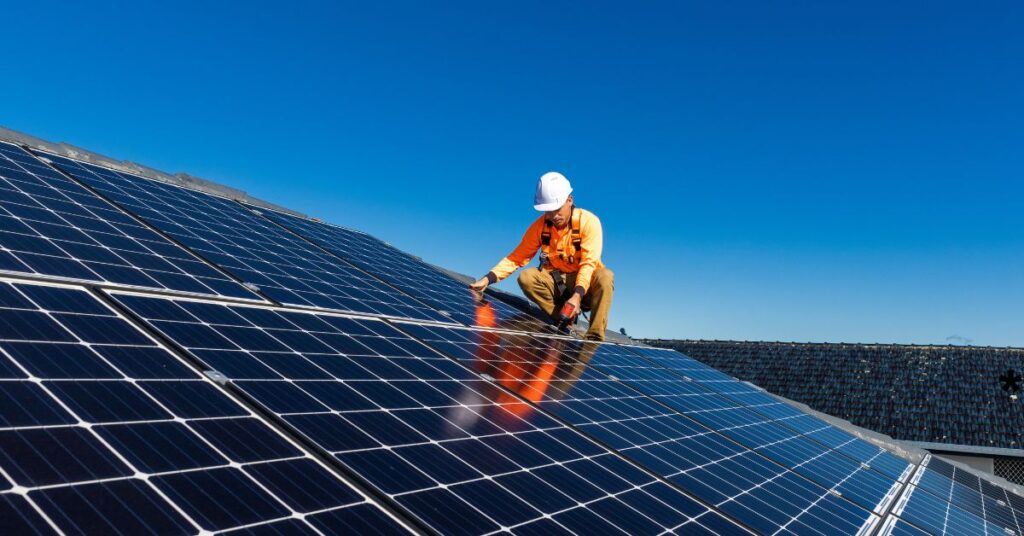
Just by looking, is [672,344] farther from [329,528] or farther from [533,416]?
[329,528]

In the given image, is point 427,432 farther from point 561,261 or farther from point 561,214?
point 561,261

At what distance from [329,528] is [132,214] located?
6.91 meters

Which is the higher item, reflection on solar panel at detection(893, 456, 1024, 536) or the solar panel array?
the solar panel array

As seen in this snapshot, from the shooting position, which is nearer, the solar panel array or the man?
the solar panel array

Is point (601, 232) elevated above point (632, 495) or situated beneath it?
elevated above

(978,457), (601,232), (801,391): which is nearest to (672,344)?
(801,391)

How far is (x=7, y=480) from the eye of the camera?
2.81 meters

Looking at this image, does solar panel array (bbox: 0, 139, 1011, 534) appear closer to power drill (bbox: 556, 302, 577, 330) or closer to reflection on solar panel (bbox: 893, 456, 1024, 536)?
reflection on solar panel (bbox: 893, 456, 1024, 536)

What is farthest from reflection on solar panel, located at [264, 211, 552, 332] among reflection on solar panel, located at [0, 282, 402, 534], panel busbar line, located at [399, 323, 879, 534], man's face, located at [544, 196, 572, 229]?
reflection on solar panel, located at [0, 282, 402, 534]

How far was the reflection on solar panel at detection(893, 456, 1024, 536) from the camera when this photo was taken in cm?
866

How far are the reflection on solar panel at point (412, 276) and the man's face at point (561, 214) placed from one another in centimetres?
167

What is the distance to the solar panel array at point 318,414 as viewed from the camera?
3.43 meters

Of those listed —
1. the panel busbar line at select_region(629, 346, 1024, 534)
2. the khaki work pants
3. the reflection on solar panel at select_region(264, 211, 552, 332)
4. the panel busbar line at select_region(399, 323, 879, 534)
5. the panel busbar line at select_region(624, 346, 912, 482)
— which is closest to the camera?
the panel busbar line at select_region(399, 323, 879, 534)

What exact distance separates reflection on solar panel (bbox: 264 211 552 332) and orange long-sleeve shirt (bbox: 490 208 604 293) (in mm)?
804
